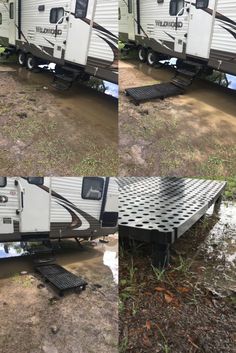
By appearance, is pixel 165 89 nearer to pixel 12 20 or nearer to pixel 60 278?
pixel 60 278

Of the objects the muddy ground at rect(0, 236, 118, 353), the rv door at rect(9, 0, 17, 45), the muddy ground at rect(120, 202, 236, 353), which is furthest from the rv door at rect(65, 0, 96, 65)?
the muddy ground at rect(120, 202, 236, 353)

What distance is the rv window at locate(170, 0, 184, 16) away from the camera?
2135 millimetres

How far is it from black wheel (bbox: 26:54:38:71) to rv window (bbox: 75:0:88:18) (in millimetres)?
607

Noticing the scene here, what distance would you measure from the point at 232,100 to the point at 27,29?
6.86ft

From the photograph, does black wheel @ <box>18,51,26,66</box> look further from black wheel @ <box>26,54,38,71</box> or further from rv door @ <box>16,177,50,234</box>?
rv door @ <box>16,177,50,234</box>

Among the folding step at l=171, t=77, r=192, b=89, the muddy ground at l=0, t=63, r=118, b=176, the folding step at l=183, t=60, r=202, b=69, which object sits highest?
the folding step at l=183, t=60, r=202, b=69

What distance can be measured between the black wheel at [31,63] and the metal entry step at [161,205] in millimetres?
1527

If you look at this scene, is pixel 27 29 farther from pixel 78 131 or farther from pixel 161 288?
pixel 161 288

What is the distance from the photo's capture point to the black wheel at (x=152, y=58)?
6.73 feet

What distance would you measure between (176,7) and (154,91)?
0.58 m

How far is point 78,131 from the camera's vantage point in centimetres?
225

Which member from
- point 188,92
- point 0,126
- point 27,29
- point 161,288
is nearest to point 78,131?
point 0,126

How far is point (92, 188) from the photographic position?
248cm

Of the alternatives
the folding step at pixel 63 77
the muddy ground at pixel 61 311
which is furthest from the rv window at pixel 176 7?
the muddy ground at pixel 61 311
